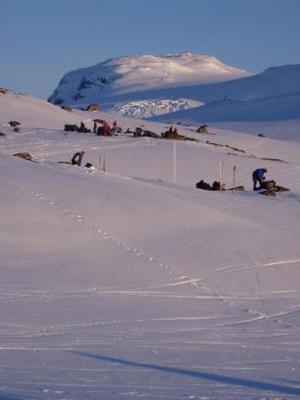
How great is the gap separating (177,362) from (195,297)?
549 centimetres

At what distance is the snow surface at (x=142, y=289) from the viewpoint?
930 cm

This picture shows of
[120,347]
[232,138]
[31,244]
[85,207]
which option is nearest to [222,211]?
[85,207]

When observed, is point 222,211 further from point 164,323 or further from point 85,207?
point 164,323

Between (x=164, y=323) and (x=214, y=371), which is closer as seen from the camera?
(x=214, y=371)

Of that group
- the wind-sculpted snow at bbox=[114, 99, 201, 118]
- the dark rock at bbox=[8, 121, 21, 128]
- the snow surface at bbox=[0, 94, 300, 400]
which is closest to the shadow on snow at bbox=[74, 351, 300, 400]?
the snow surface at bbox=[0, 94, 300, 400]

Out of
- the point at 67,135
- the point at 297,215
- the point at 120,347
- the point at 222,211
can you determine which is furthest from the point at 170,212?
the point at 67,135

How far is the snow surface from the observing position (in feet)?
30.5

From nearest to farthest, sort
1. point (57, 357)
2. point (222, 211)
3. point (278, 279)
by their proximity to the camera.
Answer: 1. point (57, 357)
2. point (278, 279)
3. point (222, 211)

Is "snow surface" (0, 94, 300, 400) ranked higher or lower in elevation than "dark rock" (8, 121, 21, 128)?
lower

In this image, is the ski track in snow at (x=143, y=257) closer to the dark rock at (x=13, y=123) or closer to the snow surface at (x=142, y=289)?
the snow surface at (x=142, y=289)

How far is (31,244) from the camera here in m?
17.8

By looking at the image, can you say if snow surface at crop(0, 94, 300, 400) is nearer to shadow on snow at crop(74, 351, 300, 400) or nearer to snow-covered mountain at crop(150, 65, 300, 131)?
shadow on snow at crop(74, 351, 300, 400)

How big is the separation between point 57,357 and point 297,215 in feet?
42.7

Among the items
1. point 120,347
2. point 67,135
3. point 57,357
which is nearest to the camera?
point 57,357
